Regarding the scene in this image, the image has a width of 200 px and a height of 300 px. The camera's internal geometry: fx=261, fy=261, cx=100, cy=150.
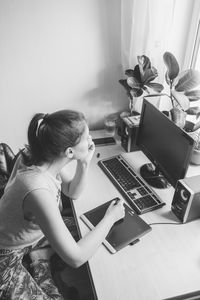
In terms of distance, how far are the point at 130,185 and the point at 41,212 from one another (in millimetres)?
591

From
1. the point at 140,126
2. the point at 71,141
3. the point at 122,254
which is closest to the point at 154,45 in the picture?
the point at 140,126

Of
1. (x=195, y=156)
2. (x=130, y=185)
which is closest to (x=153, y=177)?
(x=130, y=185)

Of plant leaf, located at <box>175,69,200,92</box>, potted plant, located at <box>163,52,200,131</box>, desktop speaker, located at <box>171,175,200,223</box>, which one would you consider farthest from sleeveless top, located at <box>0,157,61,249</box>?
plant leaf, located at <box>175,69,200,92</box>

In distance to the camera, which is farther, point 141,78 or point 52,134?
point 141,78

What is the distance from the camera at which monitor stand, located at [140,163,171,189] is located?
1435 millimetres

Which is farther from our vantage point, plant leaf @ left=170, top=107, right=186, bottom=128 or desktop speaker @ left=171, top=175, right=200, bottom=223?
plant leaf @ left=170, top=107, right=186, bottom=128

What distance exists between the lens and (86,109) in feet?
6.70

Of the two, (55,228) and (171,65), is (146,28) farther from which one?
(55,228)

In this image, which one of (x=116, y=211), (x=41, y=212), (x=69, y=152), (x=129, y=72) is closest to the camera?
(x=41, y=212)

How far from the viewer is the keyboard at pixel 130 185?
50.2 inches

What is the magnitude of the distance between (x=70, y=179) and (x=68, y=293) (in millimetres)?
528

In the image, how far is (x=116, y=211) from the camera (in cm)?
117

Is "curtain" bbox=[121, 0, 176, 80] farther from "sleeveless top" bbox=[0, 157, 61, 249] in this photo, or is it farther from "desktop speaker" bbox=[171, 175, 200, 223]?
"sleeveless top" bbox=[0, 157, 61, 249]

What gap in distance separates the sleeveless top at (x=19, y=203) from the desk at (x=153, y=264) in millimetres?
240
